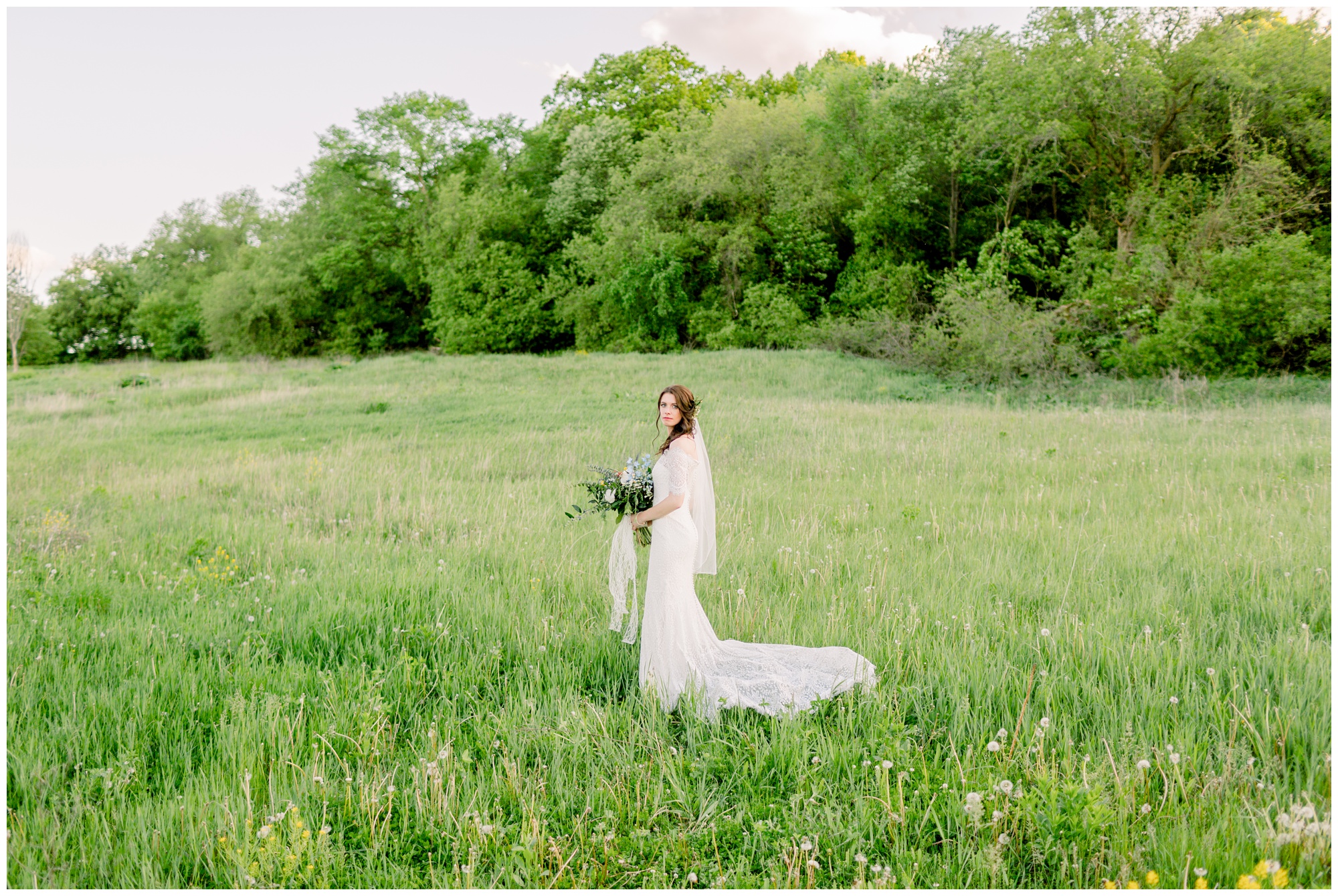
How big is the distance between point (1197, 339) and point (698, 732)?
24.4 meters

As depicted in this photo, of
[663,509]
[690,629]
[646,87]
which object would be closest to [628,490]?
[663,509]

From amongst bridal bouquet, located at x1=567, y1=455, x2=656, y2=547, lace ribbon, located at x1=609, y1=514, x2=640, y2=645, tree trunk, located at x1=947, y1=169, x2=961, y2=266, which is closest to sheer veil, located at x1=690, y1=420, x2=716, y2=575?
bridal bouquet, located at x1=567, y1=455, x2=656, y2=547

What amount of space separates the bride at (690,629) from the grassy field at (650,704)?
228 mm

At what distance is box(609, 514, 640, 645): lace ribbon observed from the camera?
506 cm

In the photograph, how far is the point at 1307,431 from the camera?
13.0 metres

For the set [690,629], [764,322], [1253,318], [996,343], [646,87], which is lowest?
[690,629]

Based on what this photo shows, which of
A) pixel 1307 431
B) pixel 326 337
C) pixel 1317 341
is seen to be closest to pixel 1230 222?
pixel 1317 341

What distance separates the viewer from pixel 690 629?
187 inches

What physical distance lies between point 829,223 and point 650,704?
38520mm

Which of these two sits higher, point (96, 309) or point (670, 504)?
point (96, 309)

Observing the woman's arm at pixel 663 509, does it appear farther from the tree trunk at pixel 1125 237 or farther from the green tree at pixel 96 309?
the green tree at pixel 96 309

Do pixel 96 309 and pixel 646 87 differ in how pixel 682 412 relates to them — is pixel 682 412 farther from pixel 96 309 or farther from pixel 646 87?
pixel 96 309

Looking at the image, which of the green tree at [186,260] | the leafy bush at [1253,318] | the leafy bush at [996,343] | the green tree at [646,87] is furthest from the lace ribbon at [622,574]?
the green tree at [186,260]

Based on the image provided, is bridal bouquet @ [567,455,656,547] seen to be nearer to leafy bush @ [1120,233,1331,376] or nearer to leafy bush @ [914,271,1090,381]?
leafy bush @ [914,271,1090,381]
